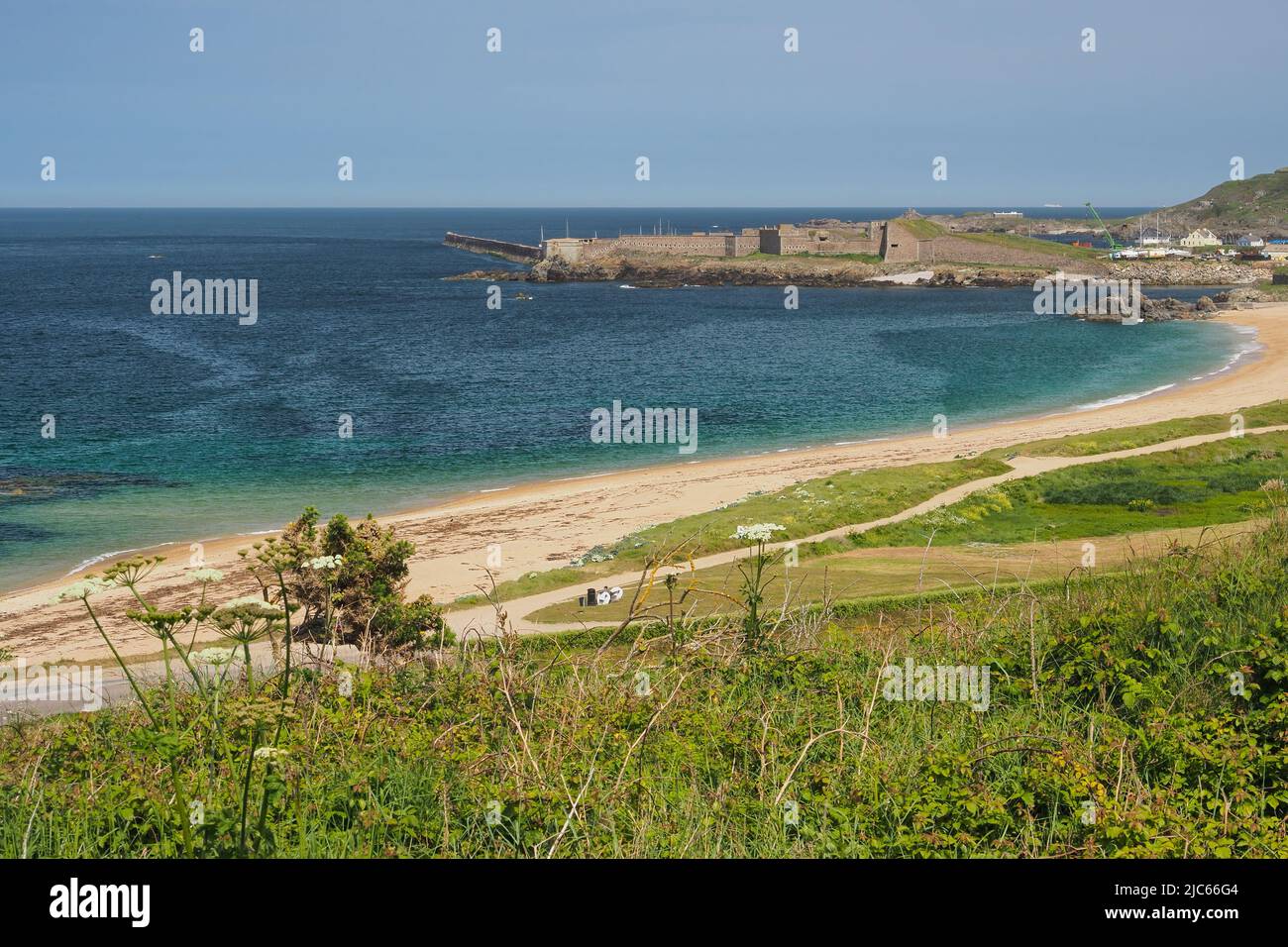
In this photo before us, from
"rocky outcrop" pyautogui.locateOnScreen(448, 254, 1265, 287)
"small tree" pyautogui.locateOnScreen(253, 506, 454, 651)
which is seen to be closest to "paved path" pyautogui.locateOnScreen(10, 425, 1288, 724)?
"small tree" pyautogui.locateOnScreen(253, 506, 454, 651)

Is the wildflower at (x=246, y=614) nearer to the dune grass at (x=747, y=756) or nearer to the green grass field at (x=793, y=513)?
→ the dune grass at (x=747, y=756)

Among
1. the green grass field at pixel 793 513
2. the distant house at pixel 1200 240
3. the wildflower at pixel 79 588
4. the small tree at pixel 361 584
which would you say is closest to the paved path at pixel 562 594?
the green grass field at pixel 793 513

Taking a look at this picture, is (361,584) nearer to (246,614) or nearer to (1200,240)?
(246,614)

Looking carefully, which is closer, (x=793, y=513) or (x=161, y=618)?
(x=161, y=618)

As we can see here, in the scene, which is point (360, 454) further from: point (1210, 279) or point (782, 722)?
point (1210, 279)

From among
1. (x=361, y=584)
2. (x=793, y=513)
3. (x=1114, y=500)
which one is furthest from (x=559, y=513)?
(x=361, y=584)
